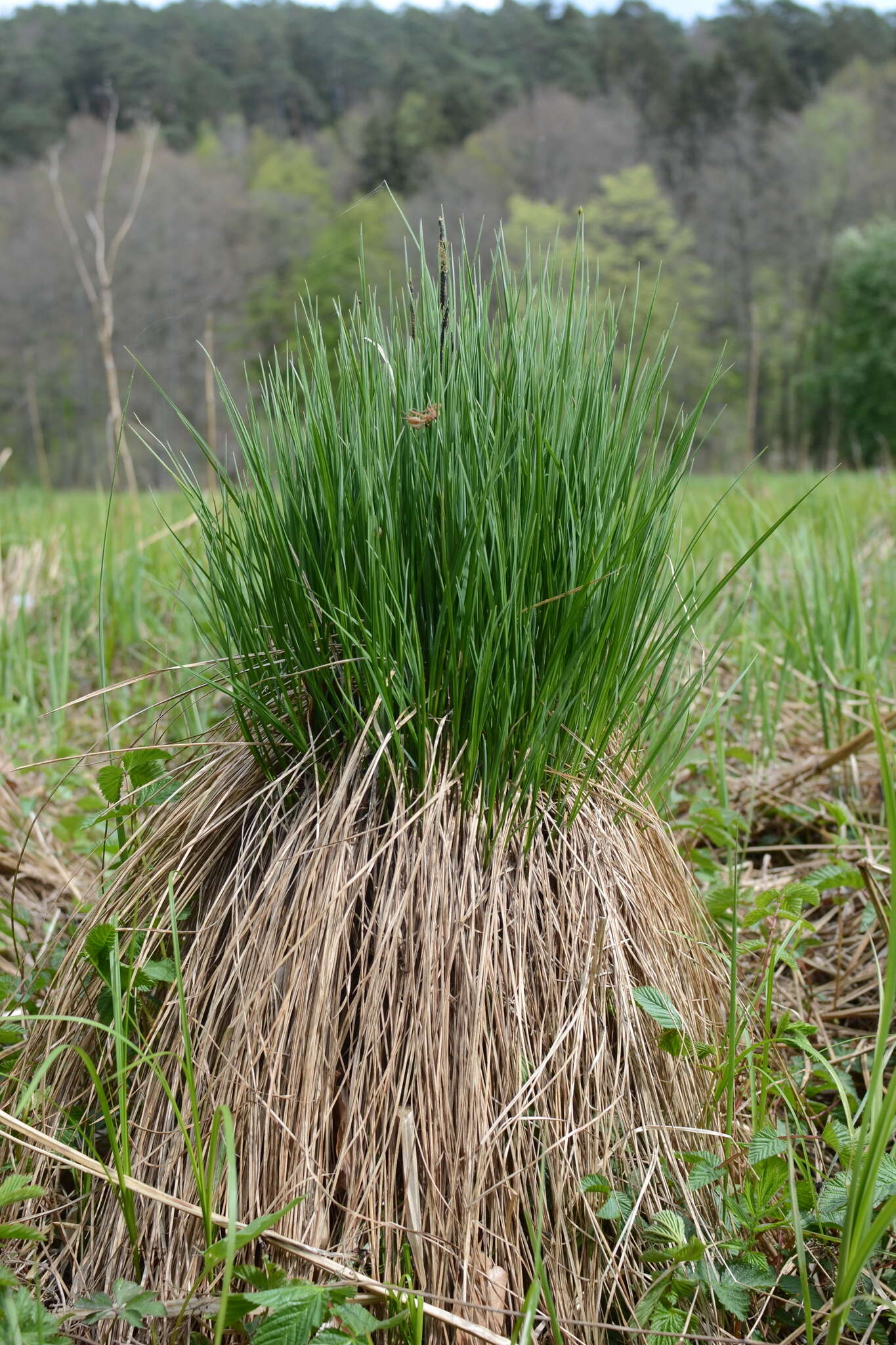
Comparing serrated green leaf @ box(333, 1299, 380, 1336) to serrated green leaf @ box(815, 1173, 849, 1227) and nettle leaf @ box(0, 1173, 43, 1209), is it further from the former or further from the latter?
serrated green leaf @ box(815, 1173, 849, 1227)

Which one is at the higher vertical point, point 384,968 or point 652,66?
point 652,66

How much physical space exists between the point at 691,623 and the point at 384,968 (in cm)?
53

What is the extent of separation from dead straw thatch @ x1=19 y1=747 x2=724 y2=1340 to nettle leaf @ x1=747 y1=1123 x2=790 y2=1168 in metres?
0.08

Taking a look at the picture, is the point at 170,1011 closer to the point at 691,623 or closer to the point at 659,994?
the point at 659,994

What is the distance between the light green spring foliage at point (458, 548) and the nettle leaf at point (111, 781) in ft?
0.59

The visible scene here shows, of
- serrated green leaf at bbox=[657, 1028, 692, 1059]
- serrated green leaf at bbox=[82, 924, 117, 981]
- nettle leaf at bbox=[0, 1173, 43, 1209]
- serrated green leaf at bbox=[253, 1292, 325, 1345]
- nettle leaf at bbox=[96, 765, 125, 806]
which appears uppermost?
nettle leaf at bbox=[96, 765, 125, 806]

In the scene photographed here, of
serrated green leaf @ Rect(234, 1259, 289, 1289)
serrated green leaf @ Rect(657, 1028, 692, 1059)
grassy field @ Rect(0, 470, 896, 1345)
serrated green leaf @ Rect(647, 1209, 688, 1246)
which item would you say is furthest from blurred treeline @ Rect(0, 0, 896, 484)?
serrated green leaf @ Rect(234, 1259, 289, 1289)

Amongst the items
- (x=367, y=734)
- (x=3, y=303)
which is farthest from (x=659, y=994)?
(x=3, y=303)

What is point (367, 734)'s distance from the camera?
3.39 ft

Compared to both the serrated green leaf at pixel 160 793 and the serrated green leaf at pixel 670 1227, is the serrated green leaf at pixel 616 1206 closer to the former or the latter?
the serrated green leaf at pixel 670 1227

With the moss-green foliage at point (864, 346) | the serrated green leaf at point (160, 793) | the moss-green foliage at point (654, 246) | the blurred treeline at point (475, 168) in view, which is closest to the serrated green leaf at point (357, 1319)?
the serrated green leaf at point (160, 793)

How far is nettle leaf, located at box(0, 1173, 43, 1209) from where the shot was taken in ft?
2.69

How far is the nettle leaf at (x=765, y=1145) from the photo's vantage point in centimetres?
96

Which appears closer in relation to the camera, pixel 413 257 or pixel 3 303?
pixel 413 257
